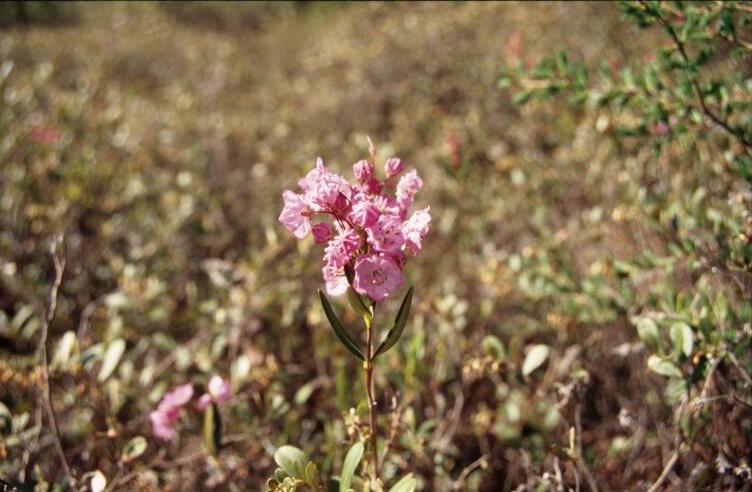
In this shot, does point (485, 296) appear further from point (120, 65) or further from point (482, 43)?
point (120, 65)

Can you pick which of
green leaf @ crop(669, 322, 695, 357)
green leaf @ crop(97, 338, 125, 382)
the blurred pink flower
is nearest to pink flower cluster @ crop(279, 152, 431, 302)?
green leaf @ crop(669, 322, 695, 357)

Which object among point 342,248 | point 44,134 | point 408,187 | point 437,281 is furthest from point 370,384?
point 44,134

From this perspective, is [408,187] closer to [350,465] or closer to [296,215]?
[296,215]

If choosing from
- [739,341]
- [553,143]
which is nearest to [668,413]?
[739,341]

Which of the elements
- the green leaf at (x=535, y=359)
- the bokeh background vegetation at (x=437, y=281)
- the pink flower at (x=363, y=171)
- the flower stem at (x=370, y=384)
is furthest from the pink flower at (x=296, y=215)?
the green leaf at (x=535, y=359)

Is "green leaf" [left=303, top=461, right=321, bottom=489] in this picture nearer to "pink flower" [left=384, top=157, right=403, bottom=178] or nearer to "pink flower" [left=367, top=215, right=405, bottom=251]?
"pink flower" [left=367, top=215, right=405, bottom=251]

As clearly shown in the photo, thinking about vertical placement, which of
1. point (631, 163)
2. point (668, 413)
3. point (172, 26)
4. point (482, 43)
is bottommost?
point (172, 26)

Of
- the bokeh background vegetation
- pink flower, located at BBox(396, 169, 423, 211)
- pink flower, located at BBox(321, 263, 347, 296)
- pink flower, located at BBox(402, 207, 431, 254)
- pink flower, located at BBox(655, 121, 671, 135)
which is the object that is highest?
pink flower, located at BBox(396, 169, 423, 211)
